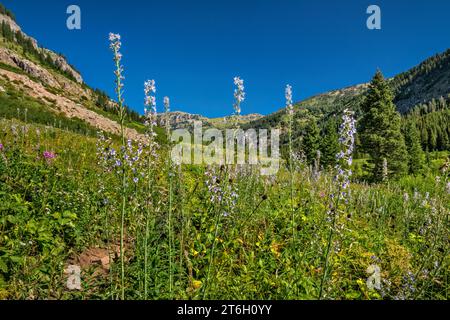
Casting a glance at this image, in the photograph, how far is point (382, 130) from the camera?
3472cm

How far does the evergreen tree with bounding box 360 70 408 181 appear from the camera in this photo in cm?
3425

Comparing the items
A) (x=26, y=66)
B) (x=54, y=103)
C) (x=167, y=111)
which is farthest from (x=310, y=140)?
(x=26, y=66)

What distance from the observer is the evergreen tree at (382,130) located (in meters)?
34.2

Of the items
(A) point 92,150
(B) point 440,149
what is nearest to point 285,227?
(A) point 92,150

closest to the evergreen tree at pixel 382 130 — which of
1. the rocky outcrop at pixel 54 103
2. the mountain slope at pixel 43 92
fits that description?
the mountain slope at pixel 43 92

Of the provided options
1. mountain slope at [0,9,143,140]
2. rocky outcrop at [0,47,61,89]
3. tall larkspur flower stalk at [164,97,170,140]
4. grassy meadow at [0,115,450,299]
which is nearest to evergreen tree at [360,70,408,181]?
mountain slope at [0,9,143,140]

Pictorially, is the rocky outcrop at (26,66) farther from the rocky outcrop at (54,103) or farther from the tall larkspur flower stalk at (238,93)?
the tall larkspur flower stalk at (238,93)

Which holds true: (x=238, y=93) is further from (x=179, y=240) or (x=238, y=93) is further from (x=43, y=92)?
(x=43, y=92)

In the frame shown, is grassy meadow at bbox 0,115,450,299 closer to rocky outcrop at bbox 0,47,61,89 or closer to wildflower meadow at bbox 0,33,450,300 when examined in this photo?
wildflower meadow at bbox 0,33,450,300

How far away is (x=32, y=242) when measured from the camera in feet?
14.6

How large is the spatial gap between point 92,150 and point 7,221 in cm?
707
